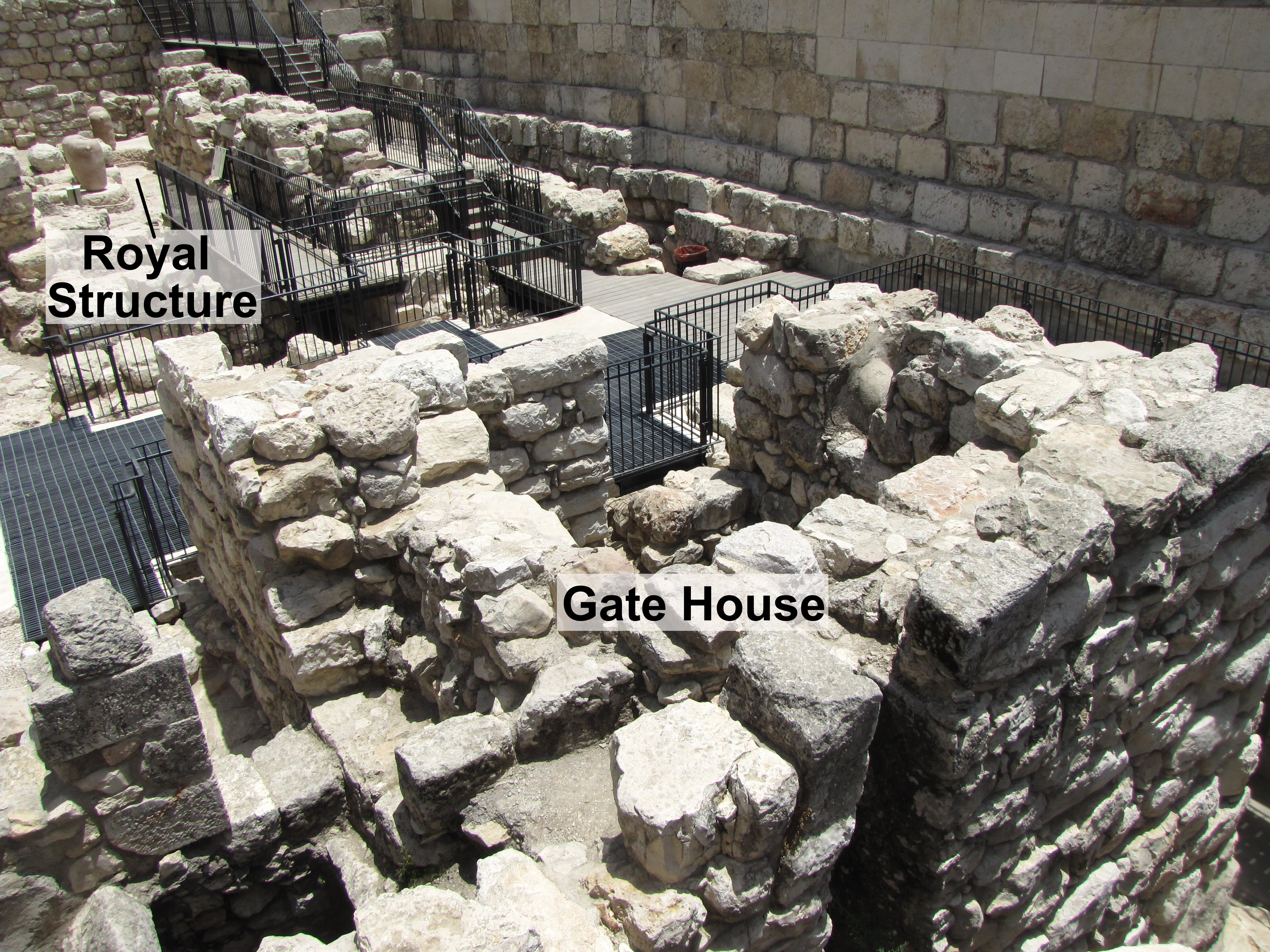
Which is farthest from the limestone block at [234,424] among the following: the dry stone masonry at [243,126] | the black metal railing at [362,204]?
the dry stone masonry at [243,126]

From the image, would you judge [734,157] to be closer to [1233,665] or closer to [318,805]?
[1233,665]

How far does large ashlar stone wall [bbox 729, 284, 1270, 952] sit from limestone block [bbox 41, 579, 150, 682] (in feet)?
8.96

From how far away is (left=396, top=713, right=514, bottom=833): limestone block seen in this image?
3.65 meters

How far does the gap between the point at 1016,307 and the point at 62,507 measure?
31.0ft

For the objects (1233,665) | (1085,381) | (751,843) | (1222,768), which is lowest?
(1222,768)

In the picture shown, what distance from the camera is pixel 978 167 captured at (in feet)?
36.6

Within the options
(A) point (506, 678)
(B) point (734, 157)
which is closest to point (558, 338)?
(A) point (506, 678)

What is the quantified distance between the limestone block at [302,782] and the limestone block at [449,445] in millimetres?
1593

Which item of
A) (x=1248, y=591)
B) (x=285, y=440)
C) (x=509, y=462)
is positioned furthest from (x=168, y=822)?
(x=1248, y=591)

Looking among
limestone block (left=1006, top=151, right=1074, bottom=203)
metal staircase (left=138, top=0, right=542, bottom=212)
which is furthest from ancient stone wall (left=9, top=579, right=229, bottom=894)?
metal staircase (left=138, top=0, right=542, bottom=212)

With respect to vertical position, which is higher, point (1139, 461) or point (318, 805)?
point (1139, 461)

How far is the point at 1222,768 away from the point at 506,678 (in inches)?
166

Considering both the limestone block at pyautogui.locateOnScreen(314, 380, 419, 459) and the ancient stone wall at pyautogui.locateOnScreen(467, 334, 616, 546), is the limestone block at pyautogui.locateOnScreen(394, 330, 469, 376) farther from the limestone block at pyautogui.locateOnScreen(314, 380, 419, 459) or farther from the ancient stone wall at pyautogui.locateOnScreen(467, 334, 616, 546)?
the limestone block at pyautogui.locateOnScreen(314, 380, 419, 459)

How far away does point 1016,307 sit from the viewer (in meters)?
10.3
